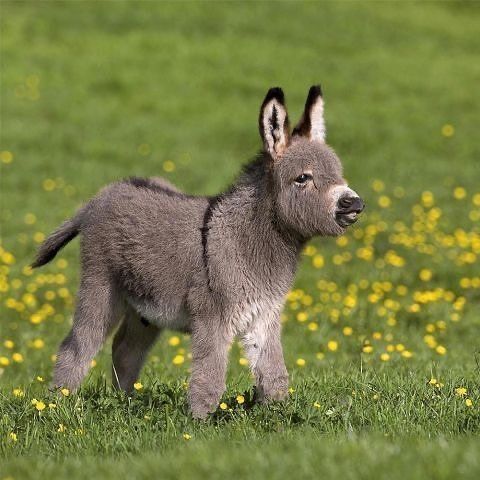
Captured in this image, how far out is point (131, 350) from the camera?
7.71 meters

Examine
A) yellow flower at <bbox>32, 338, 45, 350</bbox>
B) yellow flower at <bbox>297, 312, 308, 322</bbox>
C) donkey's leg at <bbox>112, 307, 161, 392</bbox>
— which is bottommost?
yellow flower at <bbox>32, 338, 45, 350</bbox>

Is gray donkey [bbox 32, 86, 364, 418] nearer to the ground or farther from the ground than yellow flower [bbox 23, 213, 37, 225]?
farther from the ground

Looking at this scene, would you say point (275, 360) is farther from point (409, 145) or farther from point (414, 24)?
point (414, 24)

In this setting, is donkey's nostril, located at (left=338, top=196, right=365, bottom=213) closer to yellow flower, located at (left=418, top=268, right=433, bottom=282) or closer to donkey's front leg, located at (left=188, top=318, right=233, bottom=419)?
donkey's front leg, located at (left=188, top=318, right=233, bottom=419)

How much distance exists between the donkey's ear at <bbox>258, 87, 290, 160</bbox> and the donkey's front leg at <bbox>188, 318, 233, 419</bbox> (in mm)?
1237

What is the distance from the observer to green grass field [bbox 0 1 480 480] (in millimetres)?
5770

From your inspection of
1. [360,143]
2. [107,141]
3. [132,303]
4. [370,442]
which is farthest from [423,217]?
[370,442]

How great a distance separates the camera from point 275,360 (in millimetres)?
6648

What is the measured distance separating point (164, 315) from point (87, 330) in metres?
0.72

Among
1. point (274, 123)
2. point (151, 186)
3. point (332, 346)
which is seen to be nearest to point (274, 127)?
point (274, 123)

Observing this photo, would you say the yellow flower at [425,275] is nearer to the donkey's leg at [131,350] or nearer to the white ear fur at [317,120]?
the donkey's leg at [131,350]

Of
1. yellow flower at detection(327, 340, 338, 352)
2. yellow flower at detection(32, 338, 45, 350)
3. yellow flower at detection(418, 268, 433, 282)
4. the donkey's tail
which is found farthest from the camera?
yellow flower at detection(418, 268, 433, 282)

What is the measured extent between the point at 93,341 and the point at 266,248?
157 cm

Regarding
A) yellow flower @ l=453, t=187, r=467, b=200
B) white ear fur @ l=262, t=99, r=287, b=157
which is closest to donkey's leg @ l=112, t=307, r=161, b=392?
white ear fur @ l=262, t=99, r=287, b=157
